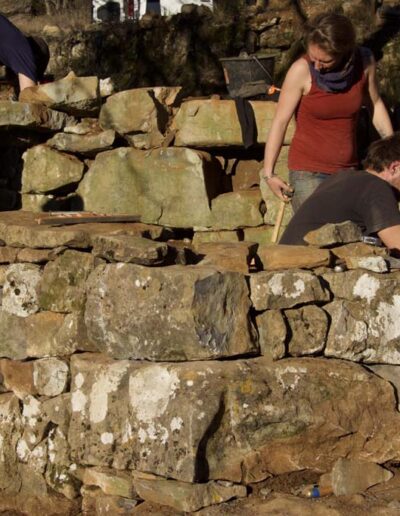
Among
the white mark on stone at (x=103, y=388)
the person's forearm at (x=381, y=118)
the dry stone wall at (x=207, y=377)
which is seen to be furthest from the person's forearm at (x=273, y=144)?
the white mark on stone at (x=103, y=388)

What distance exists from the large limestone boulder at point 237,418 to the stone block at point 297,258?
0.42 meters

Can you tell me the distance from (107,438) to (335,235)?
49.8 inches

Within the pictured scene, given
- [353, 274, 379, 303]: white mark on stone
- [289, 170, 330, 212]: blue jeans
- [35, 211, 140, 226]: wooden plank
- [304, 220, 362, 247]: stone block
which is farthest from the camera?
[289, 170, 330, 212]: blue jeans

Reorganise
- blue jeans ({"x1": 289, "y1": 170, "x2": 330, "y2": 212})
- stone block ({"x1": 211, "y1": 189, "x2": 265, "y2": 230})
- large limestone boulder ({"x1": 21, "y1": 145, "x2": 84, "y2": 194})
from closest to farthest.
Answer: blue jeans ({"x1": 289, "y1": 170, "x2": 330, "y2": 212})
stone block ({"x1": 211, "y1": 189, "x2": 265, "y2": 230})
large limestone boulder ({"x1": 21, "y1": 145, "x2": 84, "y2": 194})

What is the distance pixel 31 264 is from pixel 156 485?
1.20 meters

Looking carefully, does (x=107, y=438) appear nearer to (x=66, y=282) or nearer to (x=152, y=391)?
(x=152, y=391)

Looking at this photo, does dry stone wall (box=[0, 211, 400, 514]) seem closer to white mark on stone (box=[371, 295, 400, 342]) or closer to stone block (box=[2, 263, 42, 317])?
white mark on stone (box=[371, 295, 400, 342])

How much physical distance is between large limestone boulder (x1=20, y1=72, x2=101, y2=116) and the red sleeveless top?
4.92 feet

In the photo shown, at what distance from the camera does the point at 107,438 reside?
3547 millimetres

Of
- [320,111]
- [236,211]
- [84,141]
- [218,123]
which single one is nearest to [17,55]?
[84,141]

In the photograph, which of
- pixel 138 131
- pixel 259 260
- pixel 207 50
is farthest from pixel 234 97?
pixel 207 50

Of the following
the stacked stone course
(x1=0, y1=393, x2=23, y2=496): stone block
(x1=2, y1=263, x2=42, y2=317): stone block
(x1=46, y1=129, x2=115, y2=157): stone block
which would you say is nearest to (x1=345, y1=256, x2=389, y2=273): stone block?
the stacked stone course

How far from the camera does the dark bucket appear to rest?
18.9ft

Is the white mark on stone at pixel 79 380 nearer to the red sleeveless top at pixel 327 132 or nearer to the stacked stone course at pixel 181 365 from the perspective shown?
the stacked stone course at pixel 181 365
